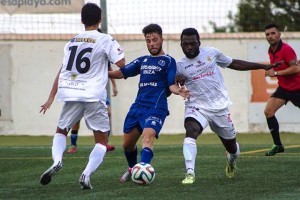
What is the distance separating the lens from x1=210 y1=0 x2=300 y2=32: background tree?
2403 cm

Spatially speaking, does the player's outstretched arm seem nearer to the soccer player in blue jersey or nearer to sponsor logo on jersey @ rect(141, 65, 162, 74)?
the soccer player in blue jersey

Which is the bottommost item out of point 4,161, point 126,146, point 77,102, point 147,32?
point 4,161

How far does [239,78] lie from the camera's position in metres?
20.8

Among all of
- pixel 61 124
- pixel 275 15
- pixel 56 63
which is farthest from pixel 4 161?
pixel 275 15

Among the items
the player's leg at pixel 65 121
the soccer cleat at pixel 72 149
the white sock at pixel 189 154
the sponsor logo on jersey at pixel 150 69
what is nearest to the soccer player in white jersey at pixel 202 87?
the white sock at pixel 189 154

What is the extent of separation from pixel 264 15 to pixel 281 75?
33.3 ft

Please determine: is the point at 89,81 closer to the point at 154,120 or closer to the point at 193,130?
the point at 154,120

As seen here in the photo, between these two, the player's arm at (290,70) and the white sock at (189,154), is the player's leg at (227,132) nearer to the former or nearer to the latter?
the white sock at (189,154)

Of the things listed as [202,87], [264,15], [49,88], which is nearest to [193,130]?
[202,87]

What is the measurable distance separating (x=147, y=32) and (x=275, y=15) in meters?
17.5

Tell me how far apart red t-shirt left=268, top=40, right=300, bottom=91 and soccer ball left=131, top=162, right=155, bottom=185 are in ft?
16.7

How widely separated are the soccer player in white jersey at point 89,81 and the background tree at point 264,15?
1103 cm

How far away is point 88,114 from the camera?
10711 millimetres

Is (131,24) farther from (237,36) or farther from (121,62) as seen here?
(121,62)
